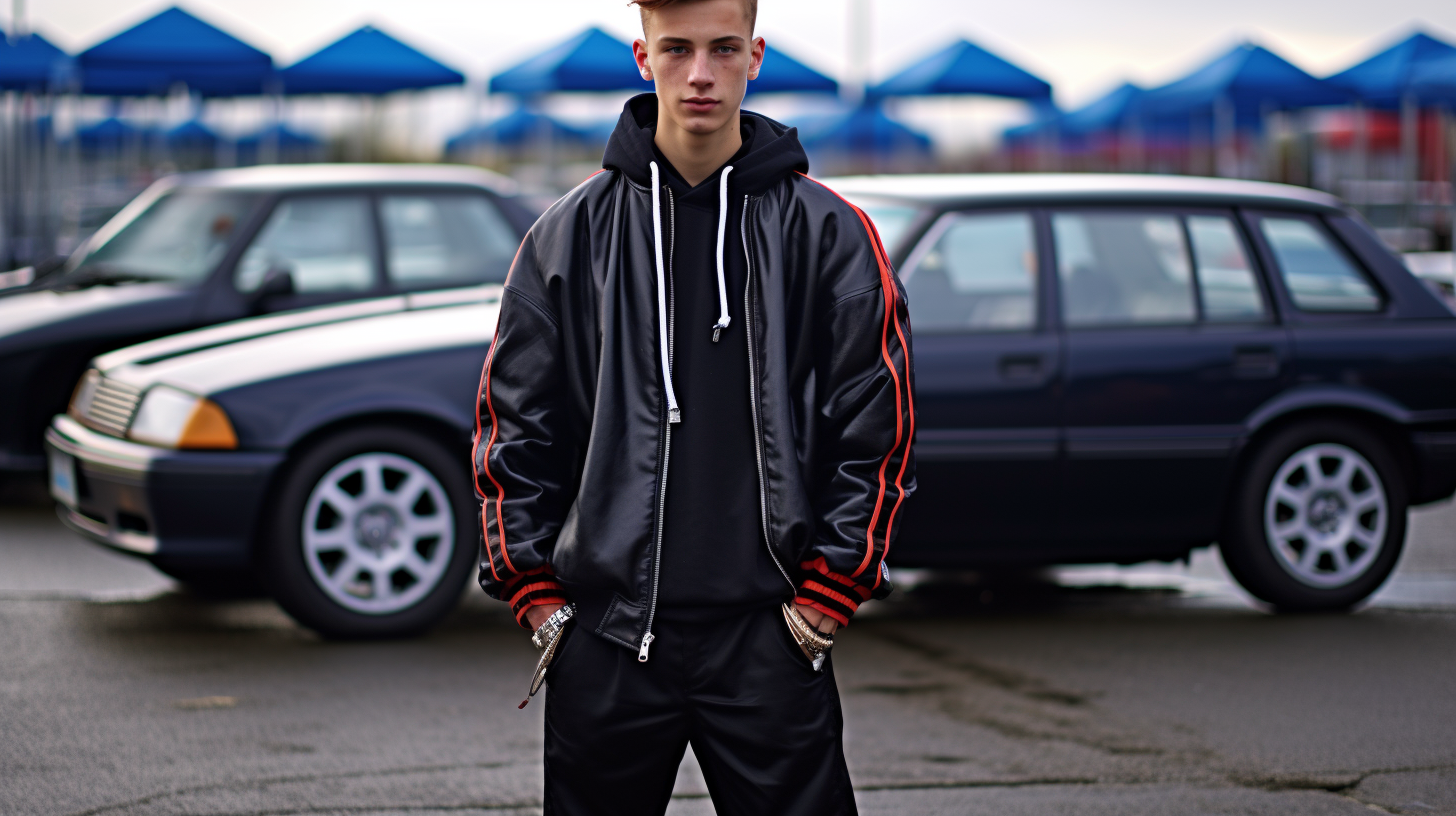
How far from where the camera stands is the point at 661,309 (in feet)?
7.70

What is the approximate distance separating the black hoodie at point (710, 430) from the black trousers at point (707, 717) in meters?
0.06

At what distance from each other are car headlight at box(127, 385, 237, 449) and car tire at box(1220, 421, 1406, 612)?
3.52 metres

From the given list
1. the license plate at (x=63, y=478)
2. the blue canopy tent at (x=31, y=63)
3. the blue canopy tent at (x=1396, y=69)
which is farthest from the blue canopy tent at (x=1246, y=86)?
the license plate at (x=63, y=478)

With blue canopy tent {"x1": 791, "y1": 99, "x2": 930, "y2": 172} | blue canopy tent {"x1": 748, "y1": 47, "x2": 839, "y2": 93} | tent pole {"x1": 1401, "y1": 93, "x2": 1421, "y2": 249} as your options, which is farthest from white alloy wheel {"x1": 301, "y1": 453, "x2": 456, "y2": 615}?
tent pole {"x1": 1401, "y1": 93, "x2": 1421, "y2": 249}

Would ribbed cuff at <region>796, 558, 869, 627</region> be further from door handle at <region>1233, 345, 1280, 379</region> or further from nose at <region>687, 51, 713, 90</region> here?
door handle at <region>1233, 345, 1280, 379</region>

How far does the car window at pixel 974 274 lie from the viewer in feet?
19.6

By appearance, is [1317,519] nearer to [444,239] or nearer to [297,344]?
[297,344]

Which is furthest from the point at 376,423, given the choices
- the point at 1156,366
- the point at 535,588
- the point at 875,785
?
the point at 535,588

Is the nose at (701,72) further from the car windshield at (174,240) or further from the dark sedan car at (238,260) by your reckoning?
the car windshield at (174,240)

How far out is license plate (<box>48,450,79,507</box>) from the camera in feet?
19.1

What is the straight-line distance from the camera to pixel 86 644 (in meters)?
5.47

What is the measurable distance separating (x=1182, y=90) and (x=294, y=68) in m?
10.8

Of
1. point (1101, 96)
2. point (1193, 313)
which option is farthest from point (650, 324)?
point (1101, 96)

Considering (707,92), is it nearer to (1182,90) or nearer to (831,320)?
(831,320)
